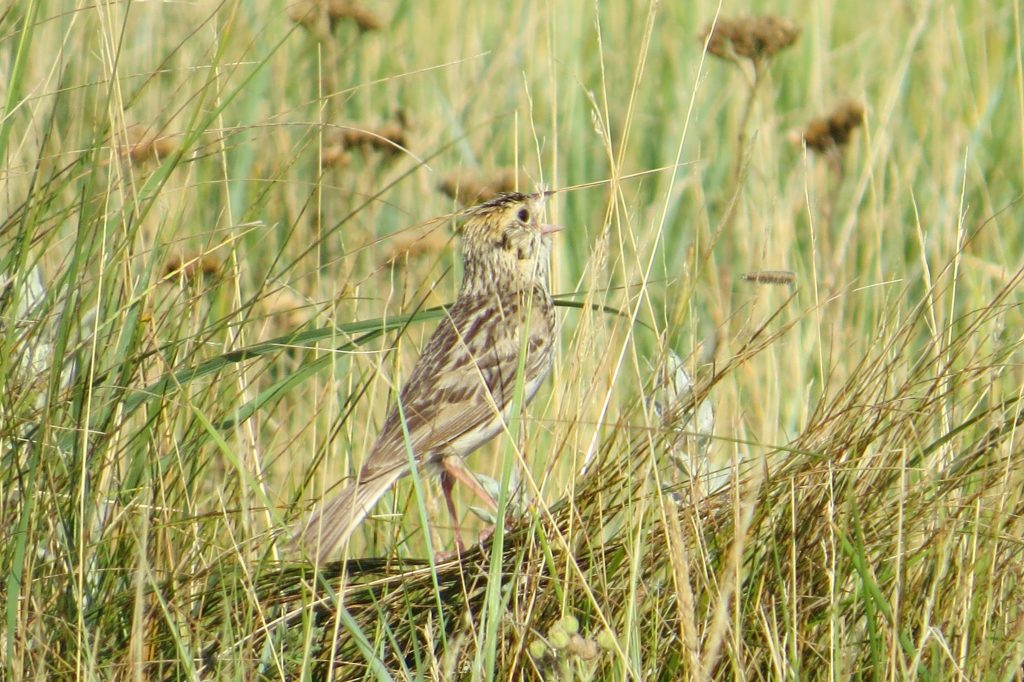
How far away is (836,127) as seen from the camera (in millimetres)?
5742

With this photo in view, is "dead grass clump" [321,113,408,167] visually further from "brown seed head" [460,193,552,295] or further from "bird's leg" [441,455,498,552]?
"bird's leg" [441,455,498,552]

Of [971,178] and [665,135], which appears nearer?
[971,178]

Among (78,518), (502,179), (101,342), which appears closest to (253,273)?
(502,179)

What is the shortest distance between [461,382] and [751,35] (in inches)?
72.8

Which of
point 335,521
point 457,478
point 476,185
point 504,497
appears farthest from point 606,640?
point 476,185

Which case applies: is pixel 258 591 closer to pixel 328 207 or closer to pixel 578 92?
pixel 328 207

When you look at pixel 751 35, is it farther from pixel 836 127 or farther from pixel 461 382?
pixel 461 382

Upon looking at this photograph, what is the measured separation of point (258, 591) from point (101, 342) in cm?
74

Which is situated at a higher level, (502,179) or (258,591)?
(502,179)

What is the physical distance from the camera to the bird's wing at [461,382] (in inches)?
192

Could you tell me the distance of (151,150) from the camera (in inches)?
168

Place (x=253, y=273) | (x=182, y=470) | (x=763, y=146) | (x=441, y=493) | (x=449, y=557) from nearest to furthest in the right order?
(x=182, y=470) → (x=449, y=557) → (x=441, y=493) → (x=253, y=273) → (x=763, y=146)

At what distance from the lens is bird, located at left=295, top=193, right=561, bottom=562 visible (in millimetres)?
4434

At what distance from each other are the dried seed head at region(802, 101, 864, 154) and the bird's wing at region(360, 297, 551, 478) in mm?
1457
